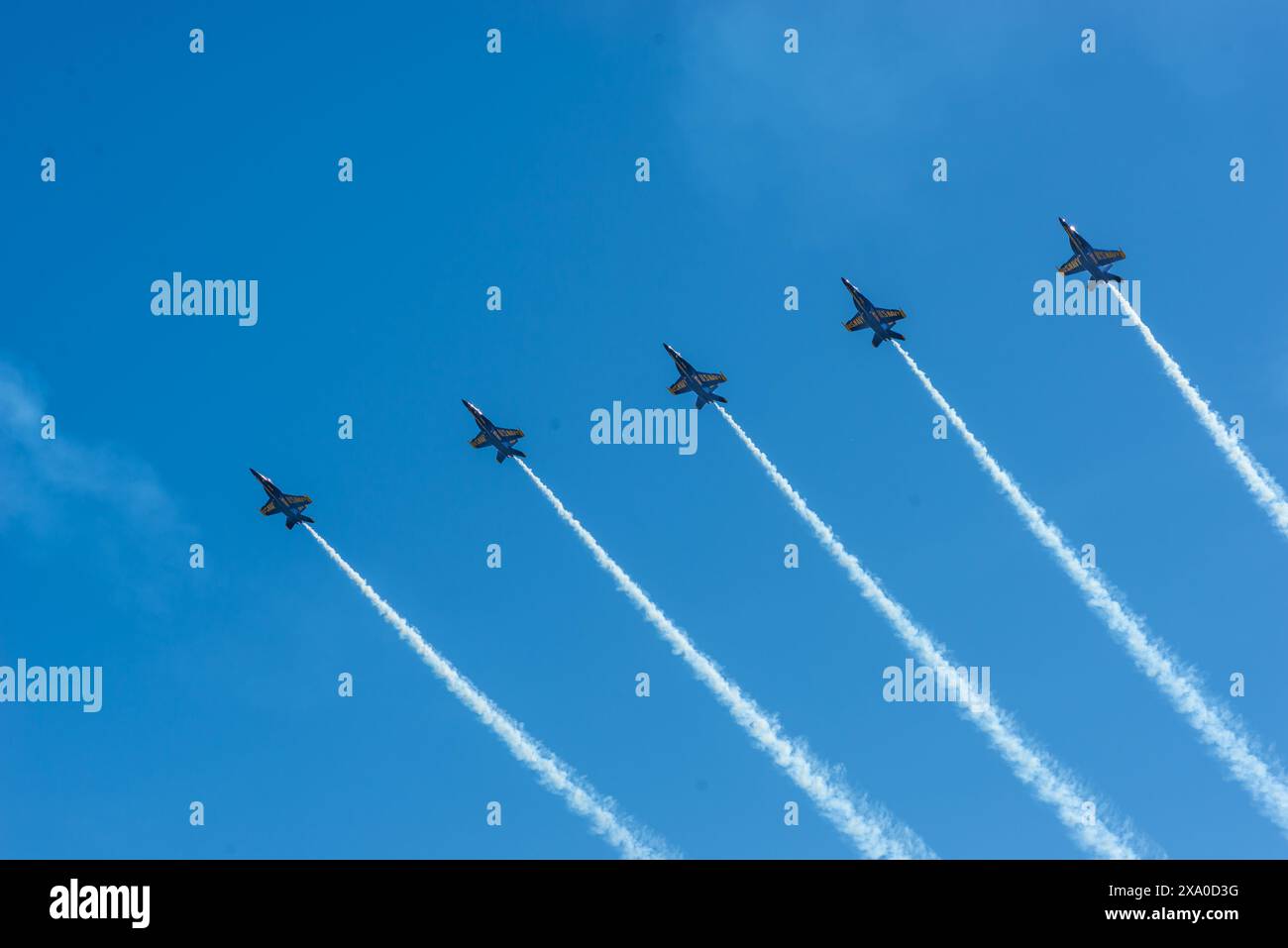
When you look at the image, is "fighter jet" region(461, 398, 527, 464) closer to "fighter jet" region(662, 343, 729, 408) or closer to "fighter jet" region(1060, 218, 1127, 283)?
"fighter jet" region(662, 343, 729, 408)

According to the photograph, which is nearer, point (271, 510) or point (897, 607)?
point (897, 607)

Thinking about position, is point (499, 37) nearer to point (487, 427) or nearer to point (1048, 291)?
point (487, 427)

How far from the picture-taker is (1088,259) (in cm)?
12506

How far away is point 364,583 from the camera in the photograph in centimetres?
12875

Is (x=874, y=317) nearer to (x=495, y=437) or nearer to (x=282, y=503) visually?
(x=495, y=437)

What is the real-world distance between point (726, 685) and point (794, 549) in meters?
11.5

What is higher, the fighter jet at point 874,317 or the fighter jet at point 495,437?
the fighter jet at point 874,317

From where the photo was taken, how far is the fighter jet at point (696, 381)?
127m

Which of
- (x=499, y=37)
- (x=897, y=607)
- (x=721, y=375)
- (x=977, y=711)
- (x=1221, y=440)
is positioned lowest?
(x=977, y=711)

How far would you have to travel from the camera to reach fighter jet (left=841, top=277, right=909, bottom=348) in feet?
415

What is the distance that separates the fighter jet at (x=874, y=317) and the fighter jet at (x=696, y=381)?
12.1 meters

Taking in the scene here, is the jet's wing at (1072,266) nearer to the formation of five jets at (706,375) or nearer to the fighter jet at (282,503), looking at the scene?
the formation of five jets at (706,375)

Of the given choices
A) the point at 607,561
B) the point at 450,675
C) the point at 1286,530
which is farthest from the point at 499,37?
the point at 1286,530

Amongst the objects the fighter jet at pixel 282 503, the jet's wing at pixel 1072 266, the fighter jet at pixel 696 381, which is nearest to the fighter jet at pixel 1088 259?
the jet's wing at pixel 1072 266
